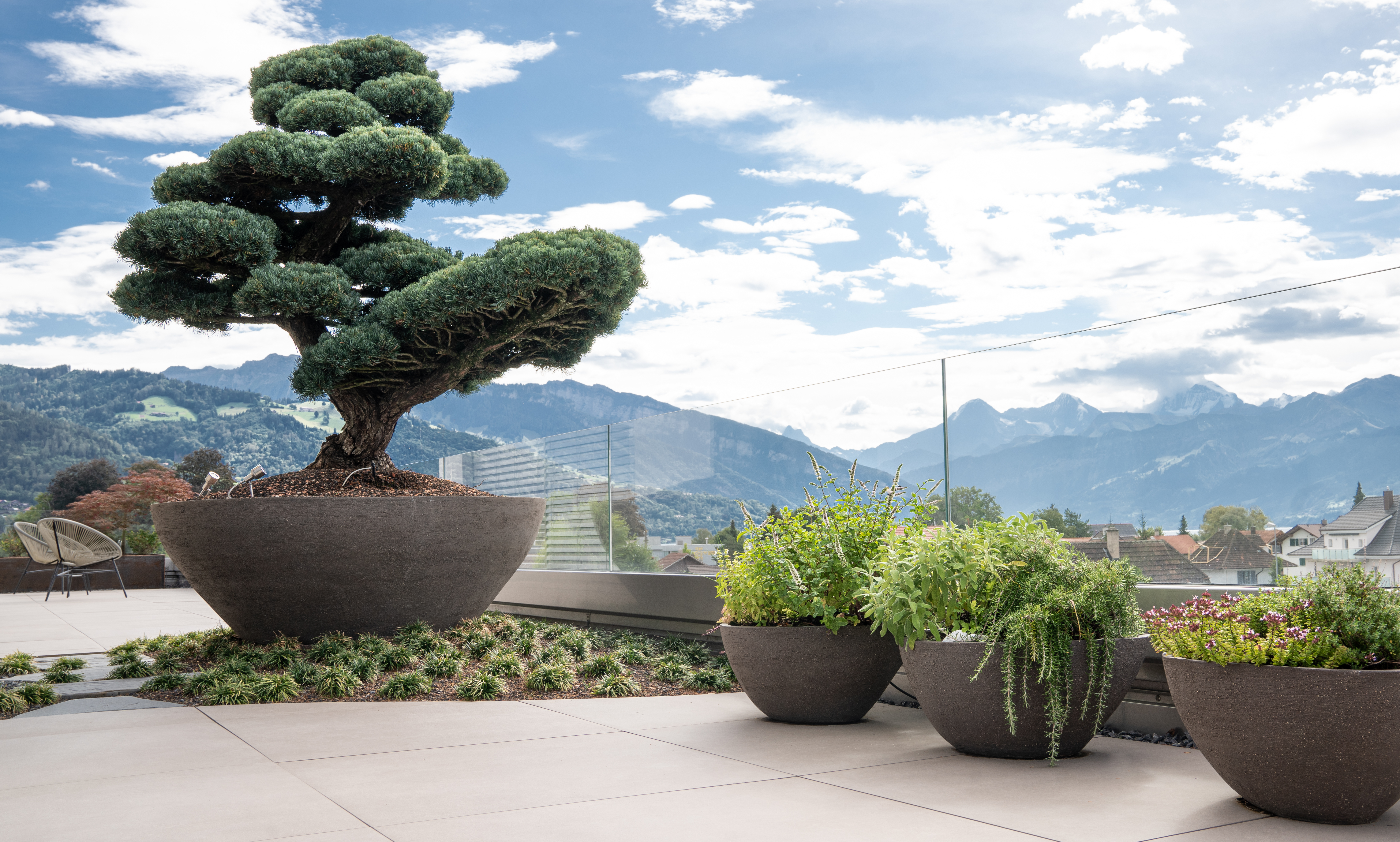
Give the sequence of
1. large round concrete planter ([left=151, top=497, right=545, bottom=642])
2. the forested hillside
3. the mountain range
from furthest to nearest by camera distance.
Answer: the forested hillside → large round concrete planter ([left=151, top=497, right=545, bottom=642]) → the mountain range

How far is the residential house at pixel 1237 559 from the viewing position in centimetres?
298

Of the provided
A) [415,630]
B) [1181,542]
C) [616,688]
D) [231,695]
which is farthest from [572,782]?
[415,630]

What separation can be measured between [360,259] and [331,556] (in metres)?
1.86

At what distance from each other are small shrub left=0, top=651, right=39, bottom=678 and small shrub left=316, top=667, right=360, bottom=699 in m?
1.83

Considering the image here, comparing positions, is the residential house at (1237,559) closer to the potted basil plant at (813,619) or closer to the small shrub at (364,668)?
the potted basil plant at (813,619)

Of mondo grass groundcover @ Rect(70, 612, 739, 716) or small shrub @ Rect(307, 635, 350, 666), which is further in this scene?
small shrub @ Rect(307, 635, 350, 666)

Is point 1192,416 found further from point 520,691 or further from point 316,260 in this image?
point 316,260

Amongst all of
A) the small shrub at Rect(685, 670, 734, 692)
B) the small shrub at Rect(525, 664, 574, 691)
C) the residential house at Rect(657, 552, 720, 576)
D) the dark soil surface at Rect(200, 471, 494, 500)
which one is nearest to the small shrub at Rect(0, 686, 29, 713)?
the dark soil surface at Rect(200, 471, 494, 500)

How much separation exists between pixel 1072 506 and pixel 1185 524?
1.34 ft

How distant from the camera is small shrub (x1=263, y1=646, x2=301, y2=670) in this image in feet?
14.4

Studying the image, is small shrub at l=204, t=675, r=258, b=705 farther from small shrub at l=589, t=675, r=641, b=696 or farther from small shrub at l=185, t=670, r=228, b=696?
small shrub at l=589, t=675, r=641, b=696

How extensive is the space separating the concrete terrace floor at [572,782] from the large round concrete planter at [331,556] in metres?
0.98

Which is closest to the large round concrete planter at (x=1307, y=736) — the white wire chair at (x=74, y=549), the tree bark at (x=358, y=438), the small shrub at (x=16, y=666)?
the tree bark at (x=358, y=438)

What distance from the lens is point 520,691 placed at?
415 cm
